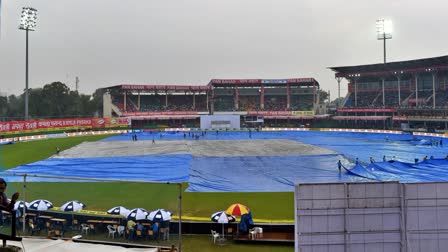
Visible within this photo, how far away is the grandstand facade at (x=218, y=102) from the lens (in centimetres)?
10050

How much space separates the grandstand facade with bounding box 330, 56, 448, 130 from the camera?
78750 millimetres

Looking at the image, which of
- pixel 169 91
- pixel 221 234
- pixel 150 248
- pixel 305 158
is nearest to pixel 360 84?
pixel 169 91

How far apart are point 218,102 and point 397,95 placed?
168ft

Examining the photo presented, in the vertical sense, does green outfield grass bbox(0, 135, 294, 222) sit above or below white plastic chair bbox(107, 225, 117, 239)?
below

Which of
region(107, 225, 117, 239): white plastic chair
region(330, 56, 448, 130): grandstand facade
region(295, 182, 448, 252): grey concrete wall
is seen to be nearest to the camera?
region(295, 182, 448, 252): grey concrete wall

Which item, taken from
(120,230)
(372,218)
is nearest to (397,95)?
(120,230)

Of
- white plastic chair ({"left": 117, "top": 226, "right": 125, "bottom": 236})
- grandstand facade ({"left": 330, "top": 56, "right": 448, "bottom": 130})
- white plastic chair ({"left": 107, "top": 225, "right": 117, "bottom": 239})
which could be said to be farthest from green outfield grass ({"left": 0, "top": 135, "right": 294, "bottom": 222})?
grandstand facade ({"left": 330, "top": 56, "right": 448, "bottom": 130})

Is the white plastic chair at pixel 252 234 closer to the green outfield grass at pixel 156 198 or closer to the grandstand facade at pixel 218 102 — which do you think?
the green outfield grass at pixel 156 198

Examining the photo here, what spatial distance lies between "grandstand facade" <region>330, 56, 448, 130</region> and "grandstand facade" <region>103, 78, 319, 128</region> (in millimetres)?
10770

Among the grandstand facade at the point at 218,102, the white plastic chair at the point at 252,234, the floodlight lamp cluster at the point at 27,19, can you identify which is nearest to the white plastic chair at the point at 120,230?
the white plastic chair at the point at 252,234

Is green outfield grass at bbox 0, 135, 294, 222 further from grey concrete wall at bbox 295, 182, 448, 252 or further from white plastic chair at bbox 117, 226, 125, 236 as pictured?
grey concrete wall at bbox 295, 182, 448, 252

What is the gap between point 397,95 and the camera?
96125 mm

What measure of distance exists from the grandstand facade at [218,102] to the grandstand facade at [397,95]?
10.8m

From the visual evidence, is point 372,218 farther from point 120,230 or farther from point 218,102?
point 218,102
